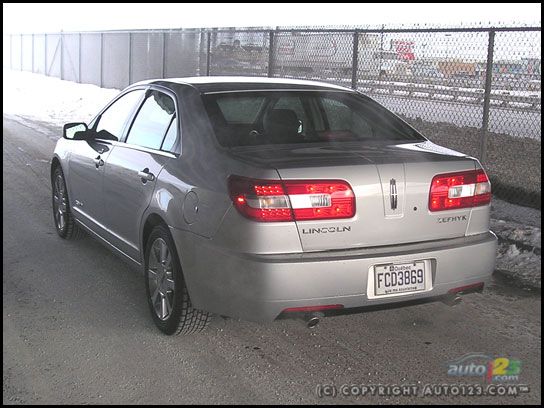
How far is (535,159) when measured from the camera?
986cm

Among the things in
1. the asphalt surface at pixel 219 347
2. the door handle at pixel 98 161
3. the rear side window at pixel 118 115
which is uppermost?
the rear side window at pixel 118 115

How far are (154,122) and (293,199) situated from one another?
1544 millimetres

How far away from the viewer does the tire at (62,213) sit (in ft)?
20.4

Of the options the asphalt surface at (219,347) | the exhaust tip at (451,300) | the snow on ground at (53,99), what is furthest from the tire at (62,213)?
the snow on ground at (53,99)

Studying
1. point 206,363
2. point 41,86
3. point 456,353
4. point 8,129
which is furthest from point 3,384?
point 41,86

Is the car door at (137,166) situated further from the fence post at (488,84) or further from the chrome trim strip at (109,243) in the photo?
the fence post at (488,84)

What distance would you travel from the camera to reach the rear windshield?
423cm

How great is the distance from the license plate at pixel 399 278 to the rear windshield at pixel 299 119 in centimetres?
97

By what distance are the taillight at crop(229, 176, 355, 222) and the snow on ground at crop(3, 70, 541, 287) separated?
245cm

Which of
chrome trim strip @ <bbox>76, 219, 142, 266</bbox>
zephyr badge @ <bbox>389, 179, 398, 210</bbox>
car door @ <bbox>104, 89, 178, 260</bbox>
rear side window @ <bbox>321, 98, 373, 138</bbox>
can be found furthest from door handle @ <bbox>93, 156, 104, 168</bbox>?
zephyr badge @ <bbox>389, 179, 398, 210</bbox>

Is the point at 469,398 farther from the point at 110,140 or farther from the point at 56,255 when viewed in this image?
the point at 56,255

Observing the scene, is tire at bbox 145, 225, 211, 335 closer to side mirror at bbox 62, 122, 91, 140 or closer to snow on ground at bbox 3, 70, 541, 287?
side mirror at bbox 62, 122, 91, 140

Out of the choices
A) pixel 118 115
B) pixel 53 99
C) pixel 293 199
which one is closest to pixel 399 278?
pixel 293 199

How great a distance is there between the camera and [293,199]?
139 inches
